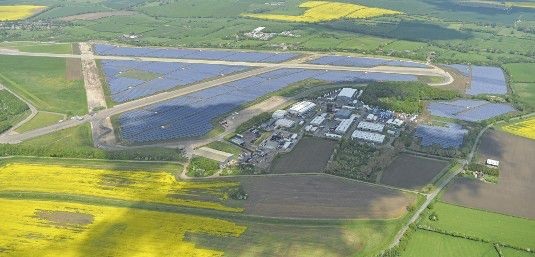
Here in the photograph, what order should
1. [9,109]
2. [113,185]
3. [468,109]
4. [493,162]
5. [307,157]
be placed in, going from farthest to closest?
[9,109], [468,109], [307,157], [493,162], [113,185]

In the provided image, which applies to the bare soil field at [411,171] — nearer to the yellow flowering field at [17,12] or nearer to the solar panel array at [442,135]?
the solar panel array at [442,135]

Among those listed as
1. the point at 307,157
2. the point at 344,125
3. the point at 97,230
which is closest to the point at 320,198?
the point at 307,157

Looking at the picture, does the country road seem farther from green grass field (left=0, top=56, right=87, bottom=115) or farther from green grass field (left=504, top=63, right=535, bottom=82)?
green grass field (left=504, top=63, right=535, bottom=82)

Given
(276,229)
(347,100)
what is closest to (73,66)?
(347,100)

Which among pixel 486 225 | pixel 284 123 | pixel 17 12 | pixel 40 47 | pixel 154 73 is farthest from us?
pixel 17 12

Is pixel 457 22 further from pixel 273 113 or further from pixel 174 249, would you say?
pixel 174 249

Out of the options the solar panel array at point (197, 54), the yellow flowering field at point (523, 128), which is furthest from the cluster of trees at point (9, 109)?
the yellow flowering field at point (523, 128)

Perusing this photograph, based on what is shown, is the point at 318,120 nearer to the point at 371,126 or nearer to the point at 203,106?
the point at 371,126

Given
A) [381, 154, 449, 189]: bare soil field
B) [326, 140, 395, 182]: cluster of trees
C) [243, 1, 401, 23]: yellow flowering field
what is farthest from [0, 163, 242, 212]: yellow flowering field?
[243, 1, 401, 23]: yellow flowering field
